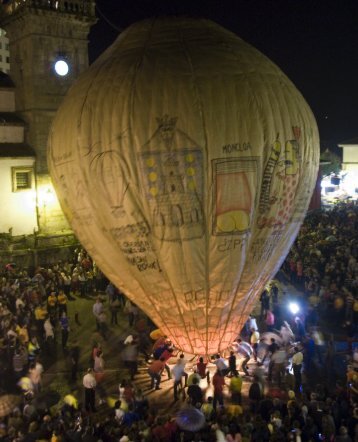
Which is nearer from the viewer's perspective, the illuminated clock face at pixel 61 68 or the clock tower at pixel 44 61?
the clock tower at pixel 44 61

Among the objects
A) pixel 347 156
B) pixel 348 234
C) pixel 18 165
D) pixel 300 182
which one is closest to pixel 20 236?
pixel 18 165

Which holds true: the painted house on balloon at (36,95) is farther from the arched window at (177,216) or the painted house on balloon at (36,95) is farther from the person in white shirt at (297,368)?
the person in white shirt at (297,368)

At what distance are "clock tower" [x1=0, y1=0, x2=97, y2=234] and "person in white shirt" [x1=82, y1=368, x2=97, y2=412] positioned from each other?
60.0 ft

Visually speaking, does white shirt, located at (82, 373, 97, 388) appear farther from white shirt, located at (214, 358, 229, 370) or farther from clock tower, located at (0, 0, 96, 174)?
clock tower, located at (0, 0, 96, 174)

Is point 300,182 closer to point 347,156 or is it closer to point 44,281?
point 44,281

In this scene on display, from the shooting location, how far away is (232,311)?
1281 cm

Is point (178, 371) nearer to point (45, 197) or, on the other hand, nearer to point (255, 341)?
point (255, 341)

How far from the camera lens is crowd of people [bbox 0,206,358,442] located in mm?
9531

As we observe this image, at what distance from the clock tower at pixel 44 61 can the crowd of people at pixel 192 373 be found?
28.1 feet

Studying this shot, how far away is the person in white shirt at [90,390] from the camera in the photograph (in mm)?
11605

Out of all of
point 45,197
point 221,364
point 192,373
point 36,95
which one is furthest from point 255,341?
point 36,95

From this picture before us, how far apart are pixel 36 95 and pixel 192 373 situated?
2045cm

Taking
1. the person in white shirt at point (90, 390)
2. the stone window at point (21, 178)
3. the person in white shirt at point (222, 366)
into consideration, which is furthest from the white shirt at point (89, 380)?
the stone window at point (21, 178)

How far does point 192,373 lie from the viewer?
12461 mm
